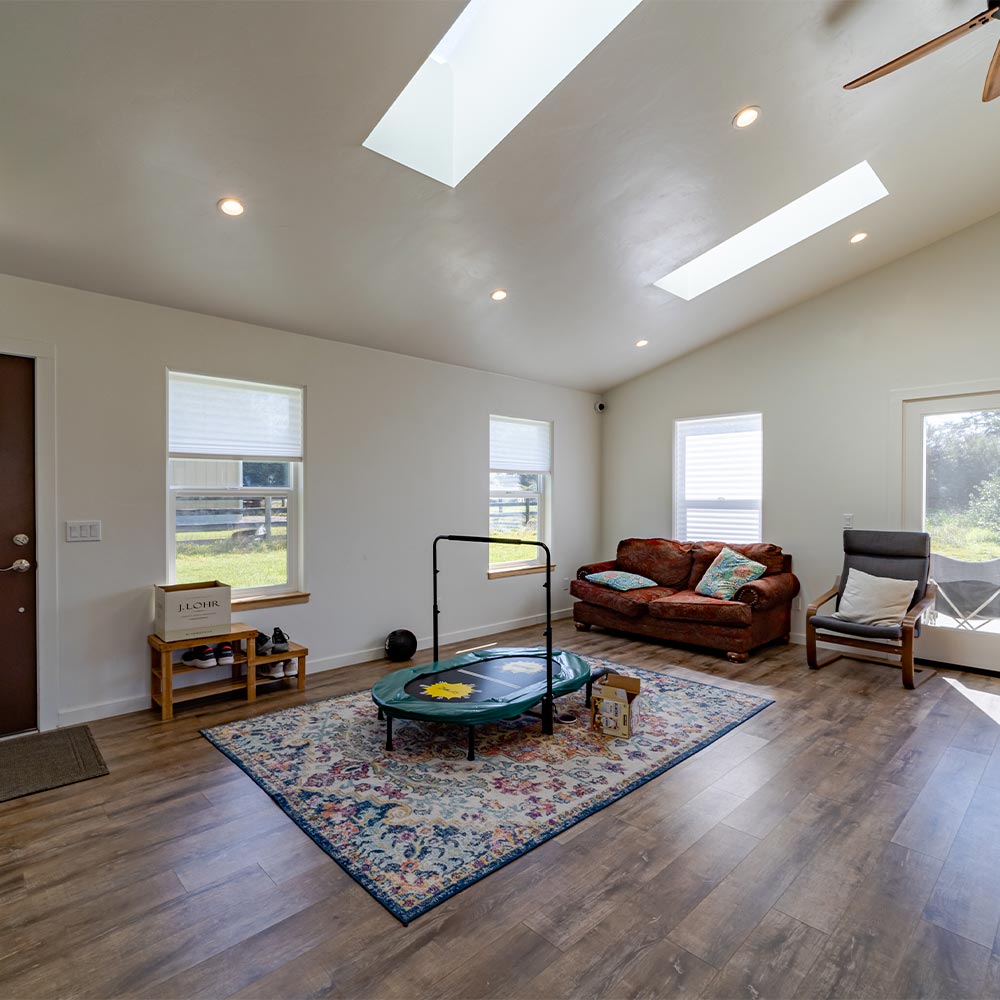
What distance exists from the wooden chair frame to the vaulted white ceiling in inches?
107

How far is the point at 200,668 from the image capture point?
3.71 m

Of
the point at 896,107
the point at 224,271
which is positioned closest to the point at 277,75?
the point at 224,271

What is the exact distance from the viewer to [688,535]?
6.30m

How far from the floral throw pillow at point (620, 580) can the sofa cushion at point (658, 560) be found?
0.44 ft

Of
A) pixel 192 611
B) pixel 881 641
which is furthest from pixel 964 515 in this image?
pixel 192 611

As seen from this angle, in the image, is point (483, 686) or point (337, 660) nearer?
point (483, 686)

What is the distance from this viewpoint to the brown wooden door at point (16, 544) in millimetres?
3240

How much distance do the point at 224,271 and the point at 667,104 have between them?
8.34 ft

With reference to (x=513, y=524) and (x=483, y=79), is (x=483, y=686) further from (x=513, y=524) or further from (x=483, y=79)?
(x=483, y=79)

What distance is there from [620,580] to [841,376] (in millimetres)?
2654

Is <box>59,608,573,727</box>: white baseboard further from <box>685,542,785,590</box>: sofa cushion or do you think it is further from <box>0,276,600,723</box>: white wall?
<box>685,542,785,590</box>: sofa cushion

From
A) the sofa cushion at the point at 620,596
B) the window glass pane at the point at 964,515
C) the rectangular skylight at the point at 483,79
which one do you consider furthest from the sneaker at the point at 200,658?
the window glass pane at the point at 964,515

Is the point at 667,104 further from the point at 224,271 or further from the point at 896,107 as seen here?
the point at 224,271

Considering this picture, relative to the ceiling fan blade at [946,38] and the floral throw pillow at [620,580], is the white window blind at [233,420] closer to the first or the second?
the floral throw pillow at [620,580]
